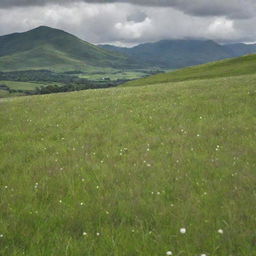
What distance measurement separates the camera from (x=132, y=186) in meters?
8.39

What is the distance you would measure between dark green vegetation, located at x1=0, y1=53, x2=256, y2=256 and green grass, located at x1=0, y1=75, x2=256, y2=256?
3cm

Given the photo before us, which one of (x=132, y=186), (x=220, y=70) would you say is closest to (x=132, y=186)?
(x=132, y=186)

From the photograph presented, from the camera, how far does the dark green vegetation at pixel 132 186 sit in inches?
234

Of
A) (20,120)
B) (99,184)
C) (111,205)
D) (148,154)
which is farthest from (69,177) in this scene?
(20,120)

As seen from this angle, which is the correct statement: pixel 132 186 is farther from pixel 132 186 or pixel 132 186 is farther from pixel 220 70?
pixel 220 70

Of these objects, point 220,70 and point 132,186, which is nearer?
point 132,186

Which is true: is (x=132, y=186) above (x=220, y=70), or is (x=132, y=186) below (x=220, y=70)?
below

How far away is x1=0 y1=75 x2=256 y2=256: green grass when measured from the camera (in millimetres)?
5934

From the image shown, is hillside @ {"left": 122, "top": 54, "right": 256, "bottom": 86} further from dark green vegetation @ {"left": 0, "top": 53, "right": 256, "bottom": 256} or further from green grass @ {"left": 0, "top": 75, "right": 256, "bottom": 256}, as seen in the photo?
green grass @ {"left": 0, "top": 75, "right": 256, "bottom": 256}

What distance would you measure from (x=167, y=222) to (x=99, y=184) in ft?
8.72

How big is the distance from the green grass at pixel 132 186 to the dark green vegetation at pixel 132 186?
3 centimetres

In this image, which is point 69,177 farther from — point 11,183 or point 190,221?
point 190,221

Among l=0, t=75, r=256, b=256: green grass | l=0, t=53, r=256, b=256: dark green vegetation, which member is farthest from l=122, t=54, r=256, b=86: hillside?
l=0, t=75, r=256, b=256: green grass

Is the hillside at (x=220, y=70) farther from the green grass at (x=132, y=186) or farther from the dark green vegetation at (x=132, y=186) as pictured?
the green grass at (x=132, y=186)
